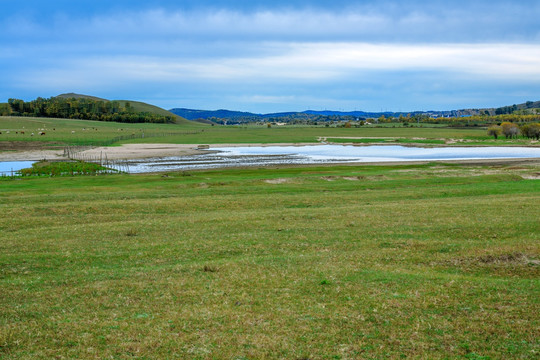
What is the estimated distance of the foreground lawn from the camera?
11.2 meters

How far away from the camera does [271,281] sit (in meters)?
16.2

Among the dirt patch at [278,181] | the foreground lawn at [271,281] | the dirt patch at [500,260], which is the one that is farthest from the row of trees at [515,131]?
the dirt patch at [500,260]

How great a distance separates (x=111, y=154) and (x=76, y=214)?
7468 centimetres

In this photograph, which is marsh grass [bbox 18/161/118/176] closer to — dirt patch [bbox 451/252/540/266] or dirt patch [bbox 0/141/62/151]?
dirt patch [bbox 0/141/62/151]

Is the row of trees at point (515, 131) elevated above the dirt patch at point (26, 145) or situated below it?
above

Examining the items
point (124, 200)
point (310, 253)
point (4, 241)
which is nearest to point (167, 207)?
point (124, 200)

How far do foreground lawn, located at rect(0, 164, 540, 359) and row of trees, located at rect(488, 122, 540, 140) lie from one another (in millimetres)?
136637

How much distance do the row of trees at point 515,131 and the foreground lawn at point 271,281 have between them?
448ft

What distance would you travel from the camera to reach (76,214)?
30.6m

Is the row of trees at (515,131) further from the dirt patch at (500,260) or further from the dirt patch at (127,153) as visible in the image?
the dirt patch at (500,260)

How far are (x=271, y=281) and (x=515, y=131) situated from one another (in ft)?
542

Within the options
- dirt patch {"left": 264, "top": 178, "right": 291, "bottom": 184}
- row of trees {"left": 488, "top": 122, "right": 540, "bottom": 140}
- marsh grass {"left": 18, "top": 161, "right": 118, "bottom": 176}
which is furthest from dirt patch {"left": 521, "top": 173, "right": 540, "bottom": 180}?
row of trees {"left": 488, "top": 122, "right": 540, "bottom": 140}

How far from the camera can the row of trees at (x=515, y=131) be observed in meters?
152

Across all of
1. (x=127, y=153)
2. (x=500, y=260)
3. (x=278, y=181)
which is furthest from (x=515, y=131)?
(x=500, y=260)
